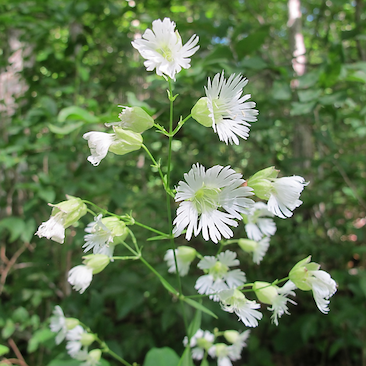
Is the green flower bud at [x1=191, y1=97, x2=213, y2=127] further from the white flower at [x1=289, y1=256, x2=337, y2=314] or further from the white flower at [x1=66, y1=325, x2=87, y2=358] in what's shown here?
the white flower at [x1=66, y1=325, x2=87, y2=358]

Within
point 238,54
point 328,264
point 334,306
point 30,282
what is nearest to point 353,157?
point 328,264

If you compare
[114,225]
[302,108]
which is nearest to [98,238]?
[114,225]

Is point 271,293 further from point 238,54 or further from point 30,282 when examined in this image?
point 30,282

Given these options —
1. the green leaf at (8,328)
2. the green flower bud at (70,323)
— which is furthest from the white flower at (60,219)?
the green leaf at (8,328)

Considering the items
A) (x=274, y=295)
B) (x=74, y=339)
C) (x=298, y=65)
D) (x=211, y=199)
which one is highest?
(x=211, y=199)

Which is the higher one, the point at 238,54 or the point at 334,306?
the point at 238,54

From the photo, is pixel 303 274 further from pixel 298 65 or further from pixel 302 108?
pixel 298 65

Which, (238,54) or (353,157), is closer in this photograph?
(238,54)

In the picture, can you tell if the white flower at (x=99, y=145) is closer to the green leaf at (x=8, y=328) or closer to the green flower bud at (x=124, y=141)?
the green flower bud at (x=124, y=141)
